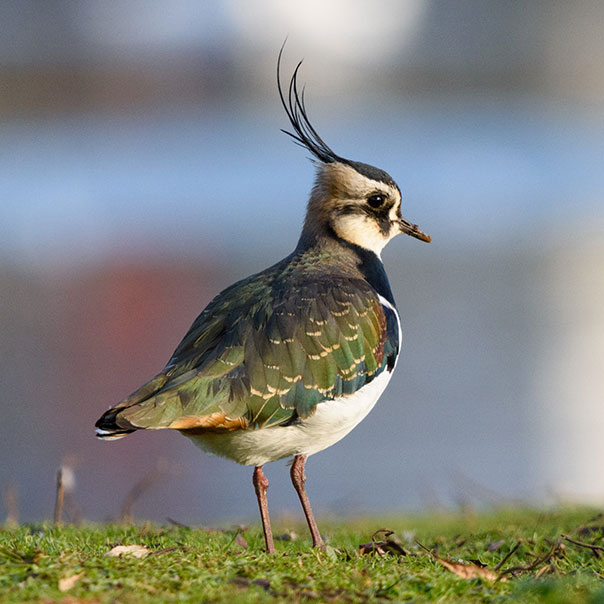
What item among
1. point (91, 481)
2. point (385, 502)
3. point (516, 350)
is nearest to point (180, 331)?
point (91, 481)

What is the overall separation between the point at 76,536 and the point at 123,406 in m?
1.09

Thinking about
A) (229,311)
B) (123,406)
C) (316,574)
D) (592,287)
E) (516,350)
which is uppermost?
(229,311)

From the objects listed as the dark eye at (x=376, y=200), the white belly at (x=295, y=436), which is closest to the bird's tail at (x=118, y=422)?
the white belly at (x=295, y=436)

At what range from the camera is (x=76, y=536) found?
5496 mm

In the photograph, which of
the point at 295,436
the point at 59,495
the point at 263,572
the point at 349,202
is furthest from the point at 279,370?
the point at 59,495

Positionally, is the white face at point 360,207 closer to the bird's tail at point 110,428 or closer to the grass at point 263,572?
the grass at point 263,572

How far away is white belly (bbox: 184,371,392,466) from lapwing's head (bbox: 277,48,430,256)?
1232 millimetres

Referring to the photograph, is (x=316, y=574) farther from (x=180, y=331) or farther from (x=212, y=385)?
(x=180, y=331)

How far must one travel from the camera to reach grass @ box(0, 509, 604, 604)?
12.1ft

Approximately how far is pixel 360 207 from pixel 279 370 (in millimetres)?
1637

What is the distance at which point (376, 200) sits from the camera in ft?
21.2

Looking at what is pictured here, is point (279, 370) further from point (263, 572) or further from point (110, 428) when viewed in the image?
point (263, 572)

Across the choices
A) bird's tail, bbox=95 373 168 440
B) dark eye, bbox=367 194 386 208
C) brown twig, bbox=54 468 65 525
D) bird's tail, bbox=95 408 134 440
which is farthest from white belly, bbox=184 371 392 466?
dark eye, bbox=367 194 386 208

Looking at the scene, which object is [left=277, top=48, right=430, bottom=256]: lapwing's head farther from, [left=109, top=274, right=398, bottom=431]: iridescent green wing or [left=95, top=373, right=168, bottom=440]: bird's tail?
[left=95, top=373, right=168, bottom=440]: bird's tail
